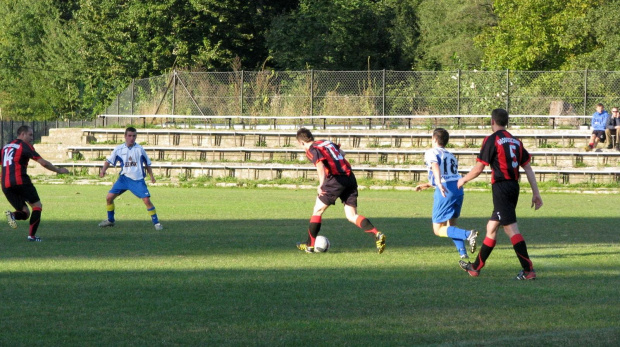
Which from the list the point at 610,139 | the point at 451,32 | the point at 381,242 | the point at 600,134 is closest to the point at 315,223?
the point at 381,242

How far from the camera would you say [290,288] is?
890 cm

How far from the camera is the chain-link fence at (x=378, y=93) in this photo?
1271 inches

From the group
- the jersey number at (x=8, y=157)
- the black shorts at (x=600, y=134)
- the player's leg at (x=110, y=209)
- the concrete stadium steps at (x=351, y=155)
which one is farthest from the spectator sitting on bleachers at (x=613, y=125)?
the jersey number at (x=8, y=157)

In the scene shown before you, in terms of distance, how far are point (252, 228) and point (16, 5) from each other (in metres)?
75.6

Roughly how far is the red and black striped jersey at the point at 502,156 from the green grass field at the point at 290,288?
1190mm

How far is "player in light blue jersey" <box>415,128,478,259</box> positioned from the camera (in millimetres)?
10867

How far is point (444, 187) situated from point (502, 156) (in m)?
1.72

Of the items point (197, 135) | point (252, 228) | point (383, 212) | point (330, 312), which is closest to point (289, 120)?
point (197, 135)

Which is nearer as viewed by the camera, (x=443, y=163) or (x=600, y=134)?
(x=443, y=163)

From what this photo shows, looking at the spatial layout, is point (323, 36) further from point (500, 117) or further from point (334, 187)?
point (500, 117)

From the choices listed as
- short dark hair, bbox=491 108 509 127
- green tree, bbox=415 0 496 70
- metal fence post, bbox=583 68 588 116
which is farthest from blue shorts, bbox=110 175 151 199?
green tree, bbox=415 0 496 70

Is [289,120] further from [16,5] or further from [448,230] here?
[16,5]

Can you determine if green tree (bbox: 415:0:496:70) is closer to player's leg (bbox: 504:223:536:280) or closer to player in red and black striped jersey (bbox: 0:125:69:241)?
player in red and black striped jersey (bbox: 0:125:69:241)

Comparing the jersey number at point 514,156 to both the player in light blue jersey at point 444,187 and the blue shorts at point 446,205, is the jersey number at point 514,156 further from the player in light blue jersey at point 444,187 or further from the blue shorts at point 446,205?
the blue shorts at point 446,205
